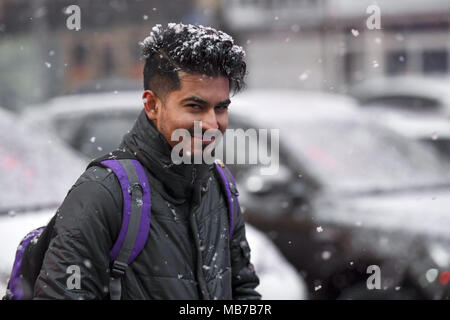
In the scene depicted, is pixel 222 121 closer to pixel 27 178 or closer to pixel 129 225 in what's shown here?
pixel 129 225

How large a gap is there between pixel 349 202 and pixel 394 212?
348 mm

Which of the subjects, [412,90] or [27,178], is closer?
[27,178]

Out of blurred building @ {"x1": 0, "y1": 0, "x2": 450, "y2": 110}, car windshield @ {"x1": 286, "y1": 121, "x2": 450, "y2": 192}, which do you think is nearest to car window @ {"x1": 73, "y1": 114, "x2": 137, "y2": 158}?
car windshield @ {"x1": 286, "y1": 121, "x2": 450, "y2": 192}

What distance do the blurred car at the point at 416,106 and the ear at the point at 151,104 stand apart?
4733 mm

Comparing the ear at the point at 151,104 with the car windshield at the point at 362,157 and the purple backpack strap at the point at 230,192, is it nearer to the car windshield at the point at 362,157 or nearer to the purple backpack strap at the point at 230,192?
the purple backpack strap at the point at 230,192

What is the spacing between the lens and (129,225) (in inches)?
79.6

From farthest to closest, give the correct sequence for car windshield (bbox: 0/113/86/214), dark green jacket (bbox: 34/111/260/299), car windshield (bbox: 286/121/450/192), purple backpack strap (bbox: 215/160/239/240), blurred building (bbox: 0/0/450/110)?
1. blurred building (bbox: 0/0/450/110)
2. car windshield (bbox: 286/121/450/192)
3. car windshield (bbox: 0/113/86/214)
4. purple backpack strap (bbox: 215/160/239/240)
5. dark green jacket (bbox: 34/111/260/299)

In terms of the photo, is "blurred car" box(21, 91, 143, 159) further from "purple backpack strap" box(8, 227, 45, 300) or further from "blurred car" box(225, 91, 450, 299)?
"purple backpack strap" box(8, 227, 45, 300)

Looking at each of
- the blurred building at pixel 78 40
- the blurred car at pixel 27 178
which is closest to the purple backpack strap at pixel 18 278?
the blurred car at pixel 27 178

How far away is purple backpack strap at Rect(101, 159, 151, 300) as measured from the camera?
201cm

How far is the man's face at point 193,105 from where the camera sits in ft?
6.98

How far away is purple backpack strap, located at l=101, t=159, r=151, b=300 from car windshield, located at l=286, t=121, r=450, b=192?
11.3ft

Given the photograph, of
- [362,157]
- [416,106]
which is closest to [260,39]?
[416,106]
